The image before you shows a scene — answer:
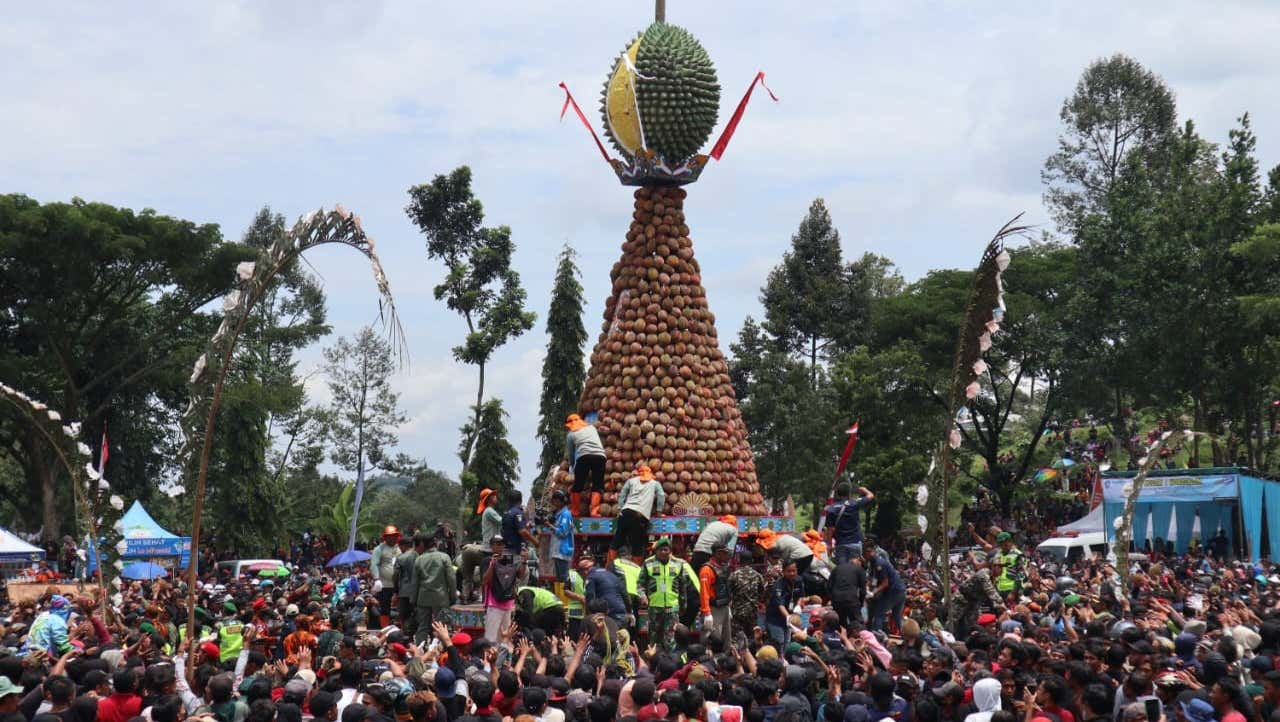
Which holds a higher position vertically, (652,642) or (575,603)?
(575,603)

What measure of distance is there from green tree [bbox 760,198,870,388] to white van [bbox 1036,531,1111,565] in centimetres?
1487

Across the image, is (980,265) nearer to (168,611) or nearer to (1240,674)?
(1240,674)

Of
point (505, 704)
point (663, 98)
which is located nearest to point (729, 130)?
point (663, 98)

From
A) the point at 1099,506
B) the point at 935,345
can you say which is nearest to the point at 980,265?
the point at 1099,506

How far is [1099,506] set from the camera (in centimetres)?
3312

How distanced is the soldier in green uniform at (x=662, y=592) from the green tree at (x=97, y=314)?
28.5 m

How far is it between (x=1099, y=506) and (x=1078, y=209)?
53.5ft

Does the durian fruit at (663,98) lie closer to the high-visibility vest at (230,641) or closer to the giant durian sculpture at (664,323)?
the giant durian sculpture at (664,323)

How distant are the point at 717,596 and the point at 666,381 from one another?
272 inches

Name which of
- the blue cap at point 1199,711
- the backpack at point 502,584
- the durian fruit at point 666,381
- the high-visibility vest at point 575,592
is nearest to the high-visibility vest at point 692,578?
the high-visibility vest at point 575,592

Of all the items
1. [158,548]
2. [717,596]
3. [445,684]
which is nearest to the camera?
[445,684]

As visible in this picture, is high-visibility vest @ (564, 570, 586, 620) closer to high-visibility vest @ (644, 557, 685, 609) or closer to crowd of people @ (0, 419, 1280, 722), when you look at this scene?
crowd of people @ (0, 419, 1280, 722)

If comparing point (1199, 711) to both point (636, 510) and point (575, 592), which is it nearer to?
point (575, 592)

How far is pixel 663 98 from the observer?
22.0m
